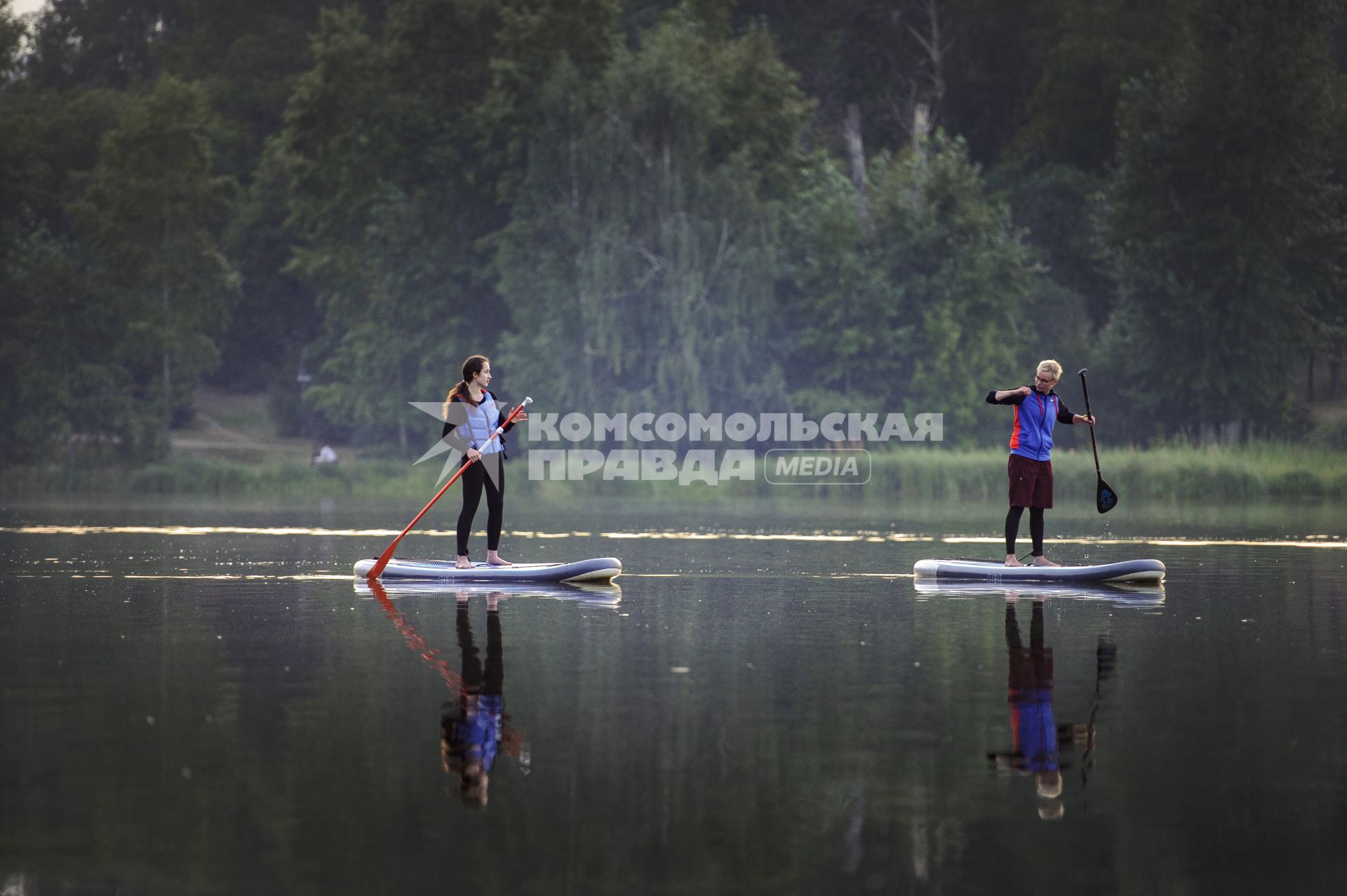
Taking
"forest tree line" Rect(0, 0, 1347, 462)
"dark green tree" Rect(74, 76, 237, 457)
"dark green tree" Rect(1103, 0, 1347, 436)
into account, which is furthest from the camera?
"dark green tree" Rect(74, 76, 237, 457)

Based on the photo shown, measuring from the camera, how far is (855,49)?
63.4 meters

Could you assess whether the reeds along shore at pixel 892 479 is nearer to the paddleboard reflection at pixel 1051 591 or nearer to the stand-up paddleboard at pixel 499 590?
the paddleboard reflection at pixel 1051 591

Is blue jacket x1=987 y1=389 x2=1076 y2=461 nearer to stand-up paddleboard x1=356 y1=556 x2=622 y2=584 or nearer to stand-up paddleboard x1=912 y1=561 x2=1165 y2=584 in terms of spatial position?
stand-up paddleboard x1=912 y1=561 x2=1165 y2=584

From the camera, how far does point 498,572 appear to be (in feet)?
55.7

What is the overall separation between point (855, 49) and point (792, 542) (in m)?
42.6

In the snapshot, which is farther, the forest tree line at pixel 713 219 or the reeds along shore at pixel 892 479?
the forest tree line at pixel 713 219

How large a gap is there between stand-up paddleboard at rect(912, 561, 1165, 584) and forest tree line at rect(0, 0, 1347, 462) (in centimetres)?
3559

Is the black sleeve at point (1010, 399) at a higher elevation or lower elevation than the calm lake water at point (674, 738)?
higher

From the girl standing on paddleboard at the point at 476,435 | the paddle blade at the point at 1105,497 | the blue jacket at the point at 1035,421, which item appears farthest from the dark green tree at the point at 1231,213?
the girl standing on paddleboard at the point at 476,435

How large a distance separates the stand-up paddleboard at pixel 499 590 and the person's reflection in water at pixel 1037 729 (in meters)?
4.77

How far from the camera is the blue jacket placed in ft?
55.0

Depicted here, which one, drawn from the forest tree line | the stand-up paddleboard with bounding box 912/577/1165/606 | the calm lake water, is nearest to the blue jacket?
the stand-up paddleboard with bounding box 912/577/1165/606

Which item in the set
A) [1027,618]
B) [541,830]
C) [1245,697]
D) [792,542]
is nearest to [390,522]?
[792,542]

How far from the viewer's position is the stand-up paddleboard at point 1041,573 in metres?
16.6
